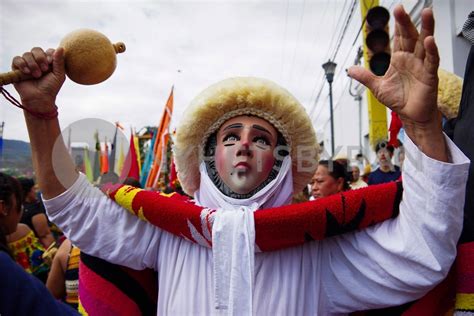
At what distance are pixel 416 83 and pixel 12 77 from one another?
1337mm

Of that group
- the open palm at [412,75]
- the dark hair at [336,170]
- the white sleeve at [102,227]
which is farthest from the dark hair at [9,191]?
the dark hair at [336,170]

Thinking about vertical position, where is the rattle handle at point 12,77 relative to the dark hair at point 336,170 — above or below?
above

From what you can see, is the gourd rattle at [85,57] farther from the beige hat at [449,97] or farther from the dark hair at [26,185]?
the dark hair at [26,185]

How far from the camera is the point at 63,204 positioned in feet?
5.17

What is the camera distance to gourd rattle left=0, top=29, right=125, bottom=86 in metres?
1.41

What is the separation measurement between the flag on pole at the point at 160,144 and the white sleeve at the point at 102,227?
225 inches

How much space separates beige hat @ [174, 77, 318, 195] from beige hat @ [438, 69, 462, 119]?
2.60 ft

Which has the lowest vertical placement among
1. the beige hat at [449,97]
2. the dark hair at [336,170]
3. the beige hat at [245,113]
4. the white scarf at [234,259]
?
the white scarf at [234,259]

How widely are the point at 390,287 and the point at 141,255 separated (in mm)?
952

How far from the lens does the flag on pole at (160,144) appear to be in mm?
7449

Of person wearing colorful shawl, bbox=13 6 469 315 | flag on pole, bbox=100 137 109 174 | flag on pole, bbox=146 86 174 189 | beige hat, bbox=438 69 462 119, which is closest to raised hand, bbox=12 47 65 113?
person wearing colorful shawl, bbox=13 6 469 315

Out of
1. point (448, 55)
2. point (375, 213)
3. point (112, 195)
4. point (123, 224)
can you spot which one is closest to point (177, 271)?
point (123, 224)

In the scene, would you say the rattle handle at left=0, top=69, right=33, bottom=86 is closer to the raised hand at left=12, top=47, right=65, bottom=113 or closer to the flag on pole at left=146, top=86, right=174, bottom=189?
the raised hand at left=12, top=47, right=65, bottom=113

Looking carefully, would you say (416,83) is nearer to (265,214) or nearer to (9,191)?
(265,214)
